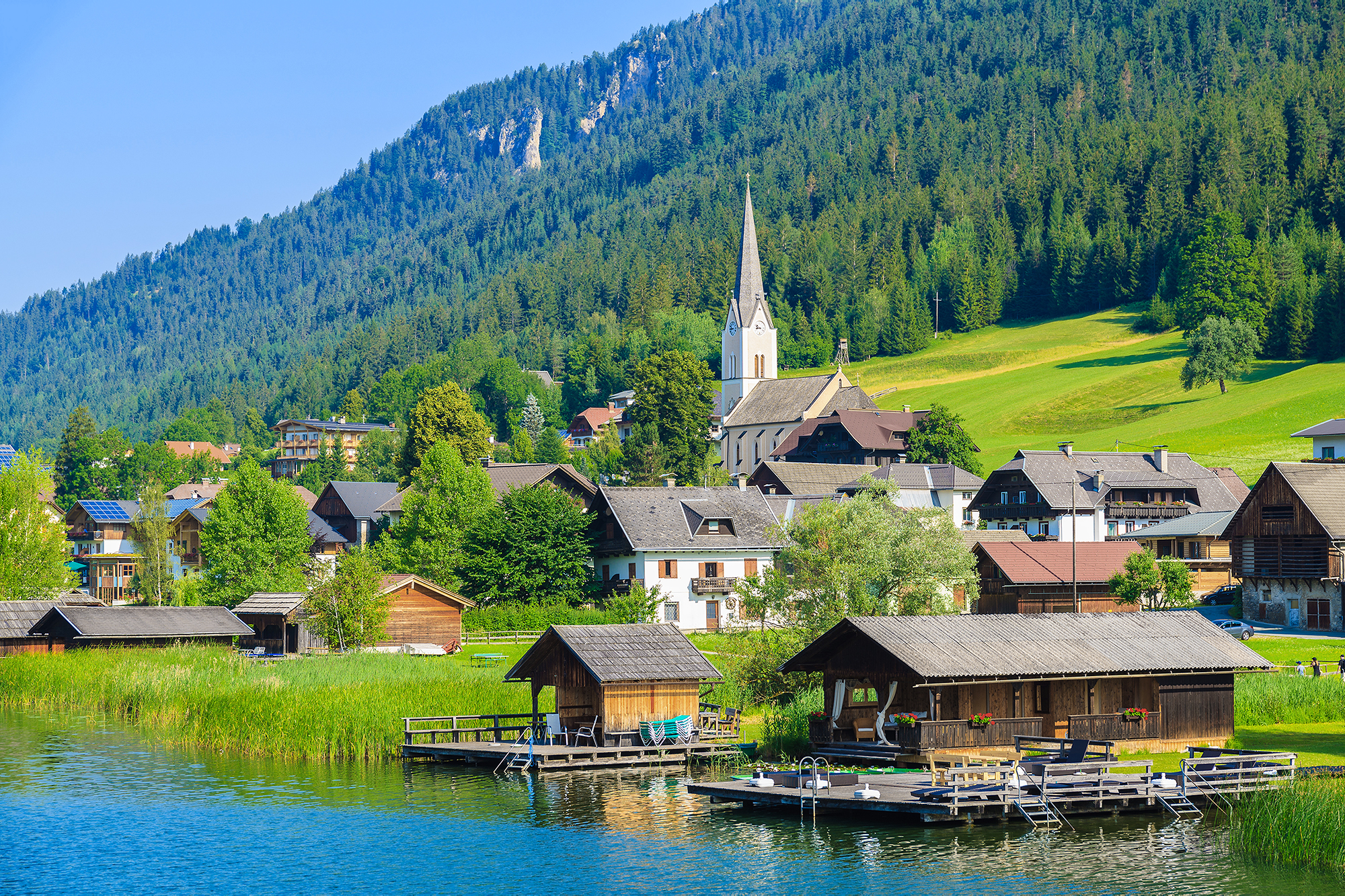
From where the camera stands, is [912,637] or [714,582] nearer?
[912,637]

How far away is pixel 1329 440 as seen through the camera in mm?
104812

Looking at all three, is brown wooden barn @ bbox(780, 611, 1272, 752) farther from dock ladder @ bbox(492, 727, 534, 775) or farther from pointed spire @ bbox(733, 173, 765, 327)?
pointed spire @ bbox(733, 173, 765, 327)

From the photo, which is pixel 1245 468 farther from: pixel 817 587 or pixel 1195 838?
pixel 1195 838

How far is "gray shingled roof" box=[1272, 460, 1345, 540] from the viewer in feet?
254

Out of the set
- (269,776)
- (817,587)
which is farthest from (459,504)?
(269,776)

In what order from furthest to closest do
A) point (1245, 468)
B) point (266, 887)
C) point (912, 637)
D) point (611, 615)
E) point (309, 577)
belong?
point (1245, 468) < point (309, 577) < point (611, 615) < point (912, 637) < point (266, 887)

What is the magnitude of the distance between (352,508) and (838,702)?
8992 centimetres

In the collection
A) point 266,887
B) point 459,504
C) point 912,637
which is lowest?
point 266,887

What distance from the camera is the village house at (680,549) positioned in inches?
3376

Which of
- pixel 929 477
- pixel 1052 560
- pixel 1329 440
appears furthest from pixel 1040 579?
pixel 1329 440

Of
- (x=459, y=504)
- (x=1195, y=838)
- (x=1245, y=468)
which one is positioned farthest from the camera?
(x=1245, y=468)

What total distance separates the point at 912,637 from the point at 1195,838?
10.6 m

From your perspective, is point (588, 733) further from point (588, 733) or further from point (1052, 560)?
point (1052, 560)

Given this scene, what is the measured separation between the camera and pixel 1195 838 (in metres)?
35.0
